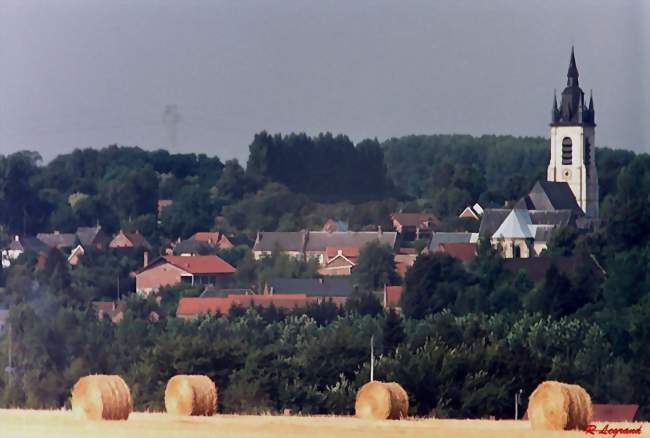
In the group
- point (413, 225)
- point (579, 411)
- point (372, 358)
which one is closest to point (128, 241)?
point (413, 225)

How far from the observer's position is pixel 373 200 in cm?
5050

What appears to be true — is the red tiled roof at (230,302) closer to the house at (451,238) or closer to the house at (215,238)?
the house at (215,238)

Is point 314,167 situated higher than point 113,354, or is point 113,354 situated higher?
point 314,167

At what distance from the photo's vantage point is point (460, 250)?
44.0m

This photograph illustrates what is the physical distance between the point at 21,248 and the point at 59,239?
4.20 m

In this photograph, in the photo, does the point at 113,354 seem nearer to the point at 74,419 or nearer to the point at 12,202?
the point at 74,419

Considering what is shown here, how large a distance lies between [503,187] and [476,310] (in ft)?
81.3

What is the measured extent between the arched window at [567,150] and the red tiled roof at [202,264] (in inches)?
650

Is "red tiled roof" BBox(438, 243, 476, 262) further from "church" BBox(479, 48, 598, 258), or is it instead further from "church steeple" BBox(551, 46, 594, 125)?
Answer: "church steeple" BBox(551, 46, 594, 125)

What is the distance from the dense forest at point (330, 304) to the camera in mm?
22109

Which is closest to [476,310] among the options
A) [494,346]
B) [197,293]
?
[197,293]

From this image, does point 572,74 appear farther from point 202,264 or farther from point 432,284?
point 432,284

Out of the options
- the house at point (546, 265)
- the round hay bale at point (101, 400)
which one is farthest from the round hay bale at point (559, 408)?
the house at point (546, 265)

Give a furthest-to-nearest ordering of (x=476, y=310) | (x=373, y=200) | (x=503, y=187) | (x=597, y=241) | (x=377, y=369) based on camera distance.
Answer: (x=503, y=187), (x=373, y=200), (x=597, y=241), (x=476, y=310), (x=377, y=369)
